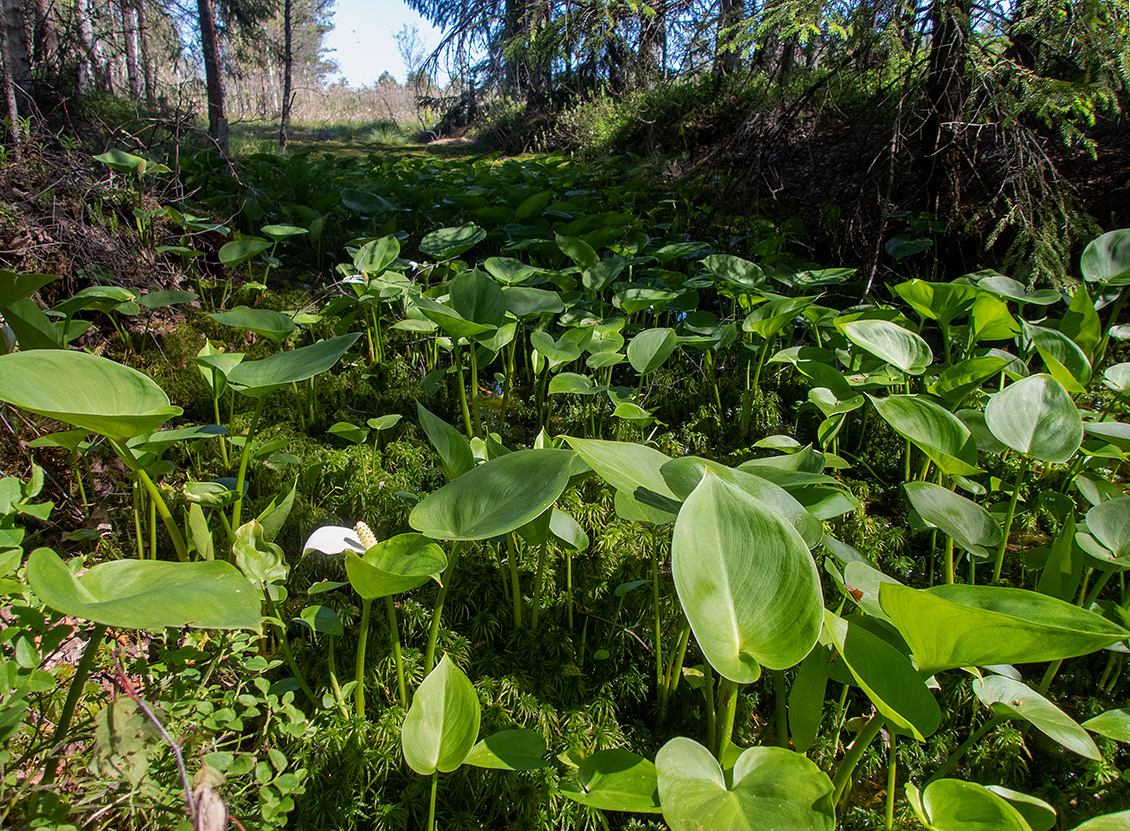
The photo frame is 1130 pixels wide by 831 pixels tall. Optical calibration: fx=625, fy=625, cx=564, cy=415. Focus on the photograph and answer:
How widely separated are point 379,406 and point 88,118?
3.64m

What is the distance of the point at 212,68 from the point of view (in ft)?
17.4

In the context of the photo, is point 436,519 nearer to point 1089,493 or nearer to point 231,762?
point 231,762

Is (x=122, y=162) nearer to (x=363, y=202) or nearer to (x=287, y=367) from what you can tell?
(x=363, y=202)

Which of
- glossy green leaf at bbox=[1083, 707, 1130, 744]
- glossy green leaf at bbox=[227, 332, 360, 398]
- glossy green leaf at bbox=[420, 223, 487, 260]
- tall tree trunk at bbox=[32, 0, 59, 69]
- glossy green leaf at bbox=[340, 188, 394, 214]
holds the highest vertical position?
tall tree trunk at bbox=[32, 0, 59, 69]

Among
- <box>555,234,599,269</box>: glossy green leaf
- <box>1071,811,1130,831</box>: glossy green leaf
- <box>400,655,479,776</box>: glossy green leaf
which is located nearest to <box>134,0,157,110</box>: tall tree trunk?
<box>555,234,599,269</box>: glossy green leaf

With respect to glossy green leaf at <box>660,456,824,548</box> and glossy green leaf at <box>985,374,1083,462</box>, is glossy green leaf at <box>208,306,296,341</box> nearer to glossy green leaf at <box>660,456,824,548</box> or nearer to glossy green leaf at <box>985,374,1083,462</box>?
glossy green leaf at <box>660,456,824,548</box>

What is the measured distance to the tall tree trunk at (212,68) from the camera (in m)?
4.77

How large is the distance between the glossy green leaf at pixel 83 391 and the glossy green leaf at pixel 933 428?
1287 millimetres

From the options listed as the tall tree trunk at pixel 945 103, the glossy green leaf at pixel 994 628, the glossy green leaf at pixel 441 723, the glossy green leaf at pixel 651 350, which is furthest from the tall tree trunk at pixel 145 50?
the glossy green leaf at pixel 994 628

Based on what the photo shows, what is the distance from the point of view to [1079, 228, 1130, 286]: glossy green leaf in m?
2.00

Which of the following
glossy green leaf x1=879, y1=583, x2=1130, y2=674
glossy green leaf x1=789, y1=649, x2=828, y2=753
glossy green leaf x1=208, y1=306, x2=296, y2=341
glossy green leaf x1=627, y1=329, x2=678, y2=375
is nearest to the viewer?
glossy green leaf x1=879, y1=583, x2=1130, y2=674

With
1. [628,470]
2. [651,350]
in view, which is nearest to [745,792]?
[628,470]

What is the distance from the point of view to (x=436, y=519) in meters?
1.04

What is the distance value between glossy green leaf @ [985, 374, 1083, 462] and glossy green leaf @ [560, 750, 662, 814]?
0.96 metres
